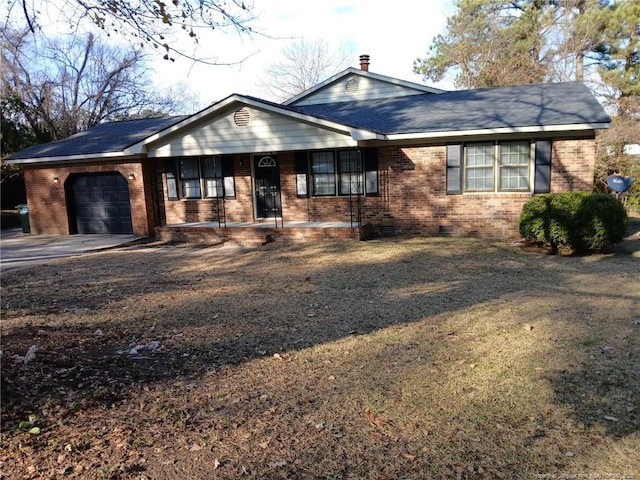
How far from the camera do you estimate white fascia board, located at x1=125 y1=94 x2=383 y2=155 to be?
11.9 metres

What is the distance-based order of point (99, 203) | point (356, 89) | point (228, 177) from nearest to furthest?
point (228, 177)
point (99, 203)
point (356, 89)

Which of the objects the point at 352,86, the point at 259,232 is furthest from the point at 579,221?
the point at 352,86

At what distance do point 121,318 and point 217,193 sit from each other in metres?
9.01

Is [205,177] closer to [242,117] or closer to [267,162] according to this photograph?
[267,162]

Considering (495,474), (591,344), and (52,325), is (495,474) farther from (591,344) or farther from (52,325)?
(52,325)

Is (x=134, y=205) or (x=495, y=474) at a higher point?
(x=134, y=205)

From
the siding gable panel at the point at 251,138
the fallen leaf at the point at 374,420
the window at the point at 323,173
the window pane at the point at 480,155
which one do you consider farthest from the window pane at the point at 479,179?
the fallen leaf at the point at 374,420

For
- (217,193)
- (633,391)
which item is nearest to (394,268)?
(633,391)

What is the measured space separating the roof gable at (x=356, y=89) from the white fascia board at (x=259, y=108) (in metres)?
5.18

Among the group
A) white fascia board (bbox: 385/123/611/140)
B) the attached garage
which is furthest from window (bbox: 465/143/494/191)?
the attached garage

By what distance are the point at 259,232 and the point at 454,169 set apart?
5276 mm

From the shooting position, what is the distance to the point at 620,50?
78.3 ft

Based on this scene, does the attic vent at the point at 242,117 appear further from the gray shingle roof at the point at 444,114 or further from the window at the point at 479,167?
the window at the point at 479,167

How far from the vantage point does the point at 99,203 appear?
15.9m
